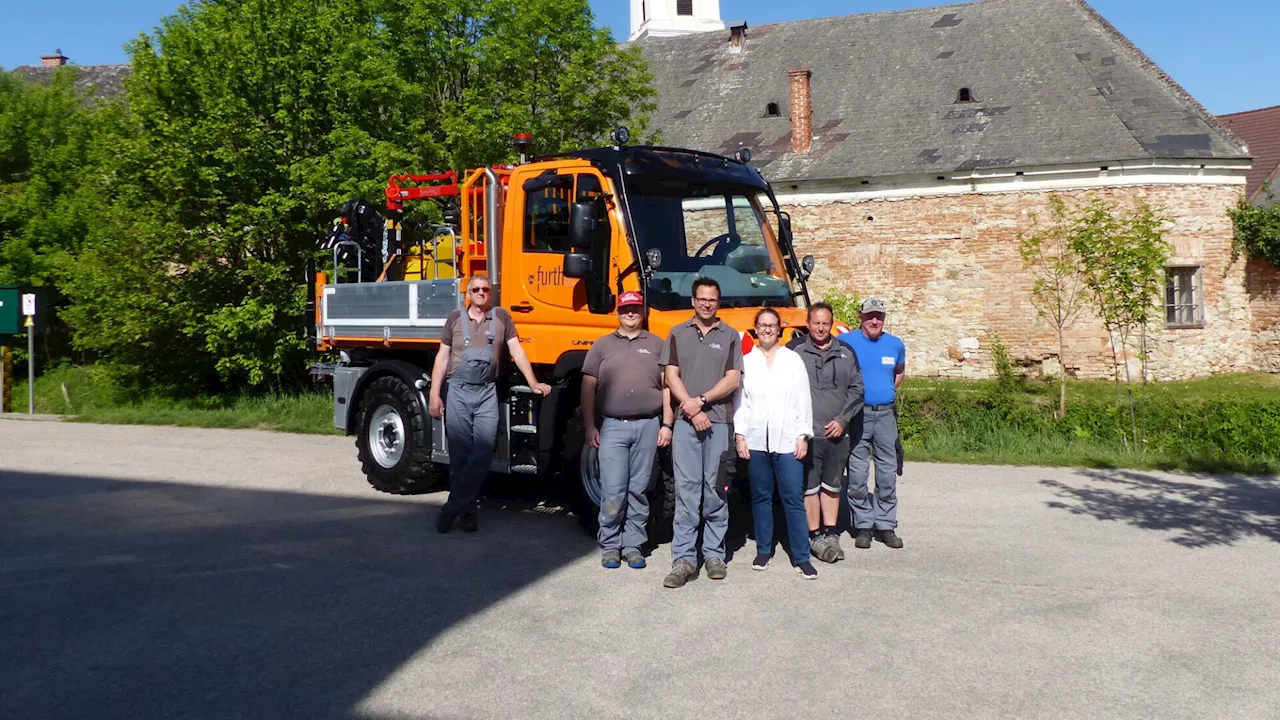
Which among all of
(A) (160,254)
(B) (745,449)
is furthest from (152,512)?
(A) (160,254)

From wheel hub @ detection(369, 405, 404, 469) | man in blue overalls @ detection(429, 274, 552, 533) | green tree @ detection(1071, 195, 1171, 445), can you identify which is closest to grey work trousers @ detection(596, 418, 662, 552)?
man in blue overalls @ detection(429, 274, 552, 533)

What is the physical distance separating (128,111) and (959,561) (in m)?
20.1

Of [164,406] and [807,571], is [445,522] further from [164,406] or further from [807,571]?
[164,406]

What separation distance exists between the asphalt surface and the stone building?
1602 centimetres

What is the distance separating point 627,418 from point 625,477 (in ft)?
1.36

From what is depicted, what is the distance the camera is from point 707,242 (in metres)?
8.43

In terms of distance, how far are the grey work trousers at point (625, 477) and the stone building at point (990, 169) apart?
771 inches

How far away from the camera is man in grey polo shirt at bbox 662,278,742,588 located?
6.80 m

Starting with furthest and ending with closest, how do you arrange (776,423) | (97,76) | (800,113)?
(97,76) → (800,113) → (776,423)

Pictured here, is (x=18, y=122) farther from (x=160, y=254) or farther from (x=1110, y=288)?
(x=1110, y=288)

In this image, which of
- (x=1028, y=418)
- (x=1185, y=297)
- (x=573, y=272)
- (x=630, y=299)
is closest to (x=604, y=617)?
(x=630, y=299)

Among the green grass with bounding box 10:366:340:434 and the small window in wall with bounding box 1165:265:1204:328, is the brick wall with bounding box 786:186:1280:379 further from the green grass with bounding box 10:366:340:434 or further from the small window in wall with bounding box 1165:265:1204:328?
the green grass with bounding box 10:366:340:434

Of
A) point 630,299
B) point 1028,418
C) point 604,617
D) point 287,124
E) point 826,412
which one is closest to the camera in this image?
point 604,617

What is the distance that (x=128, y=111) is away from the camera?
21.6 m
